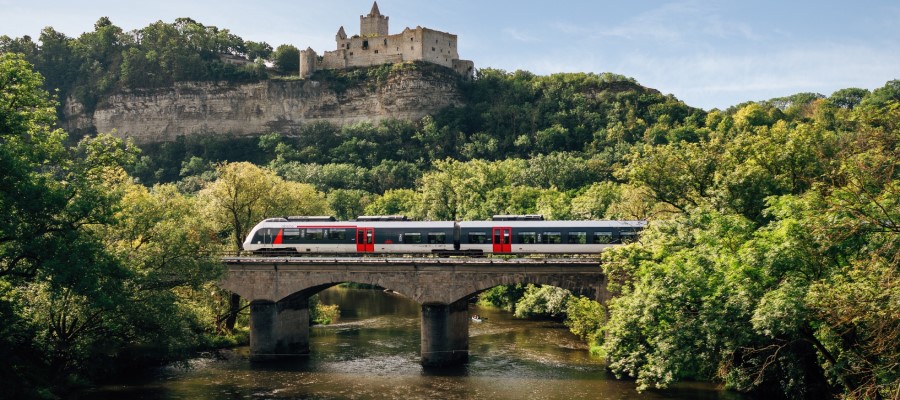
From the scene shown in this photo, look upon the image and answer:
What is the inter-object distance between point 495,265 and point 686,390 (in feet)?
42.4

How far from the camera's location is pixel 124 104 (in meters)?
186

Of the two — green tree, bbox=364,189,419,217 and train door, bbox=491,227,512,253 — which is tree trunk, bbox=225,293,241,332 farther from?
green tree, bbox=364,189,419,217

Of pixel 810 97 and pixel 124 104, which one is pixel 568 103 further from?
pixel 124 104

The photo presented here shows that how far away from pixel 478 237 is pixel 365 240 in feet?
25.9

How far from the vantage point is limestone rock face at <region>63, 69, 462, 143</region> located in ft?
551

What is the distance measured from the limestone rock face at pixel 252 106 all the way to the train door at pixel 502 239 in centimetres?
11339

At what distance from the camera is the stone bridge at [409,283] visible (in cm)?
4897

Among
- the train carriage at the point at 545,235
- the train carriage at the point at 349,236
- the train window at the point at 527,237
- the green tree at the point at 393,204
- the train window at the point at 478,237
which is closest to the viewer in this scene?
the train carriage at the point at 545,235

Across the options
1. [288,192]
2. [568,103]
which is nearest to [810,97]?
[568,103]

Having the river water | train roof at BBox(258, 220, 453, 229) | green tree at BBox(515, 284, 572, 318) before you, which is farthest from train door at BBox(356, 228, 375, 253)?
green tree at BBox(515, 284, 572, 318)

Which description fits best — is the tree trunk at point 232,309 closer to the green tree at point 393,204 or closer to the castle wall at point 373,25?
the green tree at point 393,204

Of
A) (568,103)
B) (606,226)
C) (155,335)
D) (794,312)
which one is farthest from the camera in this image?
(568,103)

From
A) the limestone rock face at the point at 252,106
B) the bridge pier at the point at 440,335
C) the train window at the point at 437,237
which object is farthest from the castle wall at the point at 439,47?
the bridge pier at the point at 440,335

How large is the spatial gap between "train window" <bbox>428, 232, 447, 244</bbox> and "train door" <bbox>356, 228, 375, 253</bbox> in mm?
4036
